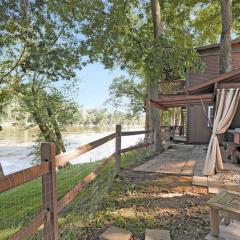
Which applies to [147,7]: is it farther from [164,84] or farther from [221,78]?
[221,78]

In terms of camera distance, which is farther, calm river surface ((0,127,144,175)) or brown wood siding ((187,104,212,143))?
brown wood siding ((187,104,212,143))

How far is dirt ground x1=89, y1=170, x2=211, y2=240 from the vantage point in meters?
4.07

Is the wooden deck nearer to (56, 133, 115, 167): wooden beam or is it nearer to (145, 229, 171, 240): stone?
(145, 229, 171, 240): stone

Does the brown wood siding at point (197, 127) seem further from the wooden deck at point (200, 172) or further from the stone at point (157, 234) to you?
the stone at point (157, 234)

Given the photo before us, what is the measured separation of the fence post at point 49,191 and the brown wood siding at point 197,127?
15.3m

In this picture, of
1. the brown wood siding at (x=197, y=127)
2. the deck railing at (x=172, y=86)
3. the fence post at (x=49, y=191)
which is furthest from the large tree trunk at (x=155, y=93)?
the fence post at (x=49, y=191)

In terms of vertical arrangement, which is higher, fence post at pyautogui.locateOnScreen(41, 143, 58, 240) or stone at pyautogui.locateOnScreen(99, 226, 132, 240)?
fence post at pyautogui.locateOnScreen(41, 143, 58, 240)

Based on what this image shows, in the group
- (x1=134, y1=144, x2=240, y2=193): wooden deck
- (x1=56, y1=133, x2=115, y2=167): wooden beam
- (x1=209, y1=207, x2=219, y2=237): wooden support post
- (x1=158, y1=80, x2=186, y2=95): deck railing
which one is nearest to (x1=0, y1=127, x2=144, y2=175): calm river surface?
(x1=134, y1=144, x2=240, y2=193): wooden deck

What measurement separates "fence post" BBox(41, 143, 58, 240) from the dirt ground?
1109mm

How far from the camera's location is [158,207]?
16.0 feet

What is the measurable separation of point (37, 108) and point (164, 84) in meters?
8.76

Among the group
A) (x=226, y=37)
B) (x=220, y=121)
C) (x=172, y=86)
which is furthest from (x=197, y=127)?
(x=220, y=121)

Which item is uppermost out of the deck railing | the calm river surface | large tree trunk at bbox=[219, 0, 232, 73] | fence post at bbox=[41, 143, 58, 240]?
large tree trunk at bbox=[219, 0, 232, 73]

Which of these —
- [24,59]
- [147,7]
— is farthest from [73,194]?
[147,7]
